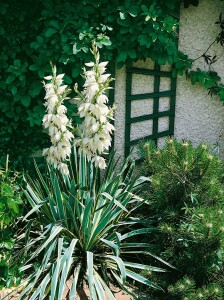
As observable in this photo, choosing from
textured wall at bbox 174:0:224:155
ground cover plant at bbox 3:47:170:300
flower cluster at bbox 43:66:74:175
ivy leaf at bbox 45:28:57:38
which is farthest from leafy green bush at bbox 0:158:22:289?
textured wall at bbox 174:0:224:155

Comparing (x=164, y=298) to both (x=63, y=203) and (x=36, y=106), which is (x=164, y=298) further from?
(x=36, y=106)

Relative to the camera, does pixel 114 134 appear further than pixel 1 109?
Yes

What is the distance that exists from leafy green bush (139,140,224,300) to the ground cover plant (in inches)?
4.8

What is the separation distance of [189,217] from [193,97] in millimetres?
2151

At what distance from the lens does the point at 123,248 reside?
3.61 meters

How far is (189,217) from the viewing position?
319 centimetres

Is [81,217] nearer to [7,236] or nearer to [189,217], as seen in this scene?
[7,236]

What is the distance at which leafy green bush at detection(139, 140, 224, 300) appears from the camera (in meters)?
2.87

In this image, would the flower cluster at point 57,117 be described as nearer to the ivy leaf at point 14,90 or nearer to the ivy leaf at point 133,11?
the ivy leaf at point 14,90

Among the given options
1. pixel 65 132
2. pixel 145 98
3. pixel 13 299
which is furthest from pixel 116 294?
Result: pixel 145 98

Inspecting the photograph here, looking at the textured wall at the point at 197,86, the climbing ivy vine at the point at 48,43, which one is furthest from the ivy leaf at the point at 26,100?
the textured wall at the point at 197,86

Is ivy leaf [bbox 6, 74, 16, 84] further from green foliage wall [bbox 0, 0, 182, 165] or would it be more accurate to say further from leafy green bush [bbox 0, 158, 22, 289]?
leafy green bush [bbox 0, 158, 22, 289]

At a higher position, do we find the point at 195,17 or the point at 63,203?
the point at 195,17

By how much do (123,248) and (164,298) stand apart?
0.63m
